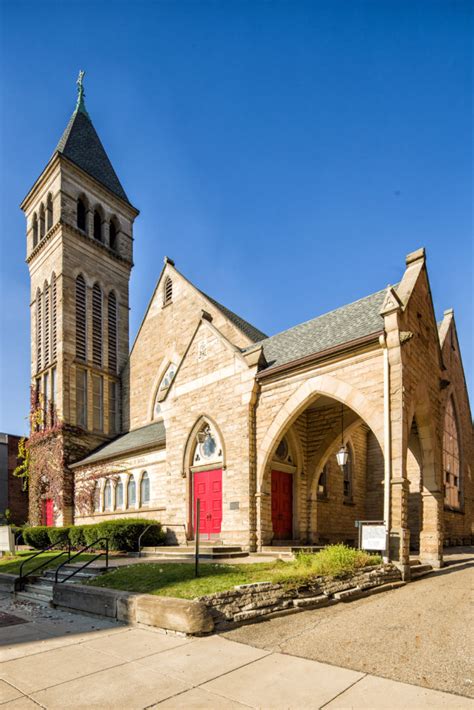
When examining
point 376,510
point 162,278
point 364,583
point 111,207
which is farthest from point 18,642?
point 111,207

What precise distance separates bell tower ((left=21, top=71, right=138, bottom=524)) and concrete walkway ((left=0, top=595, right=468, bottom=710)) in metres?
21.5

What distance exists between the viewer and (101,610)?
8.47 meters

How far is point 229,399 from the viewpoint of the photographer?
656 inches

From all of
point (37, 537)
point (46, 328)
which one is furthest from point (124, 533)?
point (46, 328)

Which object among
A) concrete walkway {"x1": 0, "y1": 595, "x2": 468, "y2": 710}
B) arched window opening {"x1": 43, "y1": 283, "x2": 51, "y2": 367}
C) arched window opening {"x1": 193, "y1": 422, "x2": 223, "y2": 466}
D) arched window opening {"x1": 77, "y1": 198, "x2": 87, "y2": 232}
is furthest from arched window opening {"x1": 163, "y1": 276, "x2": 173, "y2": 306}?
concrete walkway {"x1": 0, "y1": 595, "x2": 468, "y2": 710}

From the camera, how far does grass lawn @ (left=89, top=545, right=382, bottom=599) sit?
338 inches

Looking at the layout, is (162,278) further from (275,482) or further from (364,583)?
(364,583)

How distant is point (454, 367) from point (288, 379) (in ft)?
44.4

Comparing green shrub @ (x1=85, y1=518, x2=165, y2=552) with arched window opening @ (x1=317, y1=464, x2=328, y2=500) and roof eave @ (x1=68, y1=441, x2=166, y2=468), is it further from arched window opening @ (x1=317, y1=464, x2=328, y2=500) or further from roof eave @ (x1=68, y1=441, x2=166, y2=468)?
arched window opening @ (x1=317, y1=464, x2=328, y2=500)

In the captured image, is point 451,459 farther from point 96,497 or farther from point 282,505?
point 96,497

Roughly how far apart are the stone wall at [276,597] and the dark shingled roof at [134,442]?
475 inches

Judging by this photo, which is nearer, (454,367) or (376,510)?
(376,510)

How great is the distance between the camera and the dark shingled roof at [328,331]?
14.3 meters

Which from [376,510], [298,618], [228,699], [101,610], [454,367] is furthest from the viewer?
[454,367]
